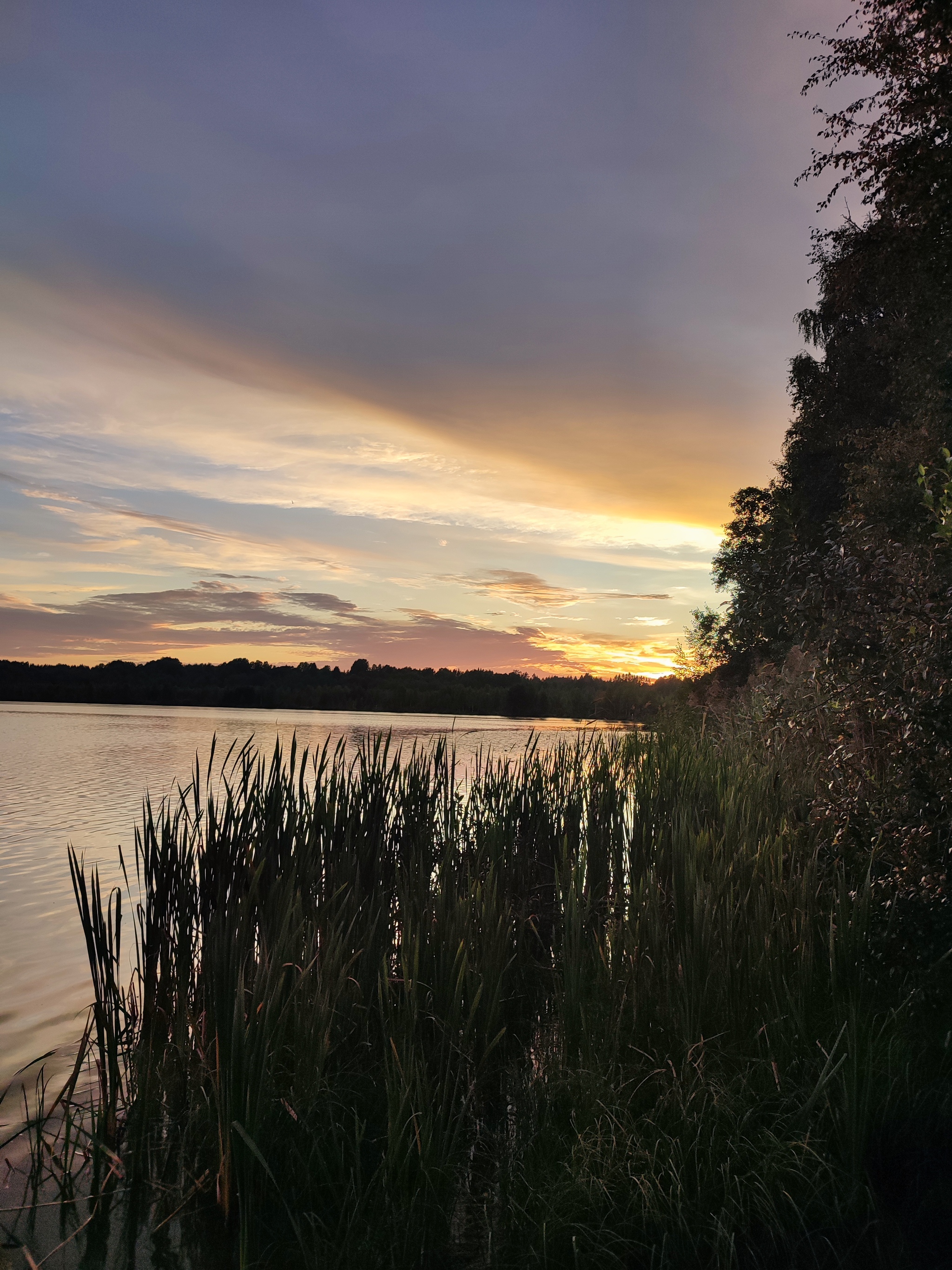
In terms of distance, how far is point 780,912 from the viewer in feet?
13.6

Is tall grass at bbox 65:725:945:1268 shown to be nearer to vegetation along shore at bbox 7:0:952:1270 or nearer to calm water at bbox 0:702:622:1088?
vegetation along shore at bbox 7:0:952:1270

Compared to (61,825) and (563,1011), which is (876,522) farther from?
(61,825)

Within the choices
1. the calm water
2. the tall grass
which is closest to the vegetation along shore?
the tall grass

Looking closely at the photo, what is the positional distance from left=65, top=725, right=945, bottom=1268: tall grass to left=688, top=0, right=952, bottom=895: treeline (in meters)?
0.63

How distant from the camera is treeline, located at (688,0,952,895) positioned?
3959 mm

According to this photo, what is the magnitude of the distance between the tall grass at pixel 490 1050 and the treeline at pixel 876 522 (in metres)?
0.63

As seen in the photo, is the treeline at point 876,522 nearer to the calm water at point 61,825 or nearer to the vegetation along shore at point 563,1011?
the vegetation along shore at point 563,1011

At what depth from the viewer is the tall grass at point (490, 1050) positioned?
2590 mm

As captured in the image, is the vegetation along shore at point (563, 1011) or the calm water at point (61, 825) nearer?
the vegetation along shore at point (563, 1011)

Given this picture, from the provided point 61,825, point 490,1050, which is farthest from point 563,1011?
point 61,825

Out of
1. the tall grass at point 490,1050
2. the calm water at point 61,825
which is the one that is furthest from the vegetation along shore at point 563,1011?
the calm water at point 61,825

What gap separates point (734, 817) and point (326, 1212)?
387 centimetres

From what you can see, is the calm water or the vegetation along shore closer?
the vegetation along shore

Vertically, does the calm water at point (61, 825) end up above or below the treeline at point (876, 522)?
below
